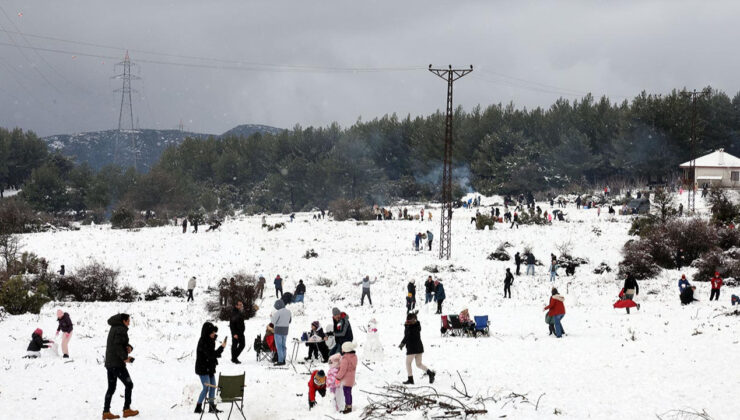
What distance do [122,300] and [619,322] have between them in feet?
76.3

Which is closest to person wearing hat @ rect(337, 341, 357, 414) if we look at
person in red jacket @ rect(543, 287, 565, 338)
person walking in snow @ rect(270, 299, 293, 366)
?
person walking in snow @ rect(270, 299, 293, 366)

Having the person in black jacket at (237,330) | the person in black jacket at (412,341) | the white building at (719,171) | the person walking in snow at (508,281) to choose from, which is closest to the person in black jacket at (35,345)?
the person in black jacket at (237,330)

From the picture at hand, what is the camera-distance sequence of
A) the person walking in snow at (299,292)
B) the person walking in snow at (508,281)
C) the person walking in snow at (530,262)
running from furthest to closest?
the person walking in snow at (530,262) → the person walking in snow at (508,281) → the person walking in snow at (299,292)

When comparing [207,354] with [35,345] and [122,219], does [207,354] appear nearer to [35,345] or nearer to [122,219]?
[35,345]

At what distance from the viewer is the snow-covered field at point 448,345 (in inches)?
469

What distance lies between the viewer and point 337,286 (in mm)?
33781

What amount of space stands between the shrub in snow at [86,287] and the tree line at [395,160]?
3366 cm

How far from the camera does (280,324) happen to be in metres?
14.7

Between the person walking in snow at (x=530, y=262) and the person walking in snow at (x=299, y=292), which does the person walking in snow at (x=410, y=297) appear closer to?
the person walking in snow at (x=299, y=292)

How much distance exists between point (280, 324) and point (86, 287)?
20595mm

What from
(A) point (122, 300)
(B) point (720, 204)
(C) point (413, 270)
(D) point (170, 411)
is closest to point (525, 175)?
(B) point (720, 204)

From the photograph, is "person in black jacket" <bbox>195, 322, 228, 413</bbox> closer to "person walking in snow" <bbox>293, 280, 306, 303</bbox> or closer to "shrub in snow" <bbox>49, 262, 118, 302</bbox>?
"person walking in snow" <bbox>293, 280, 306, 303</bbox>

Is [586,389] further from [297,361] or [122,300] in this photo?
[122,300]

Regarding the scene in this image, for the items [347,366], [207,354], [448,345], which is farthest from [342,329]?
[448,345]
